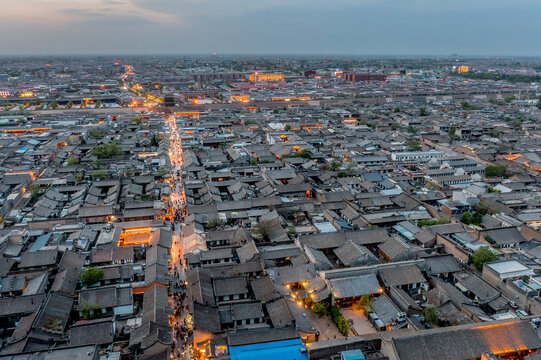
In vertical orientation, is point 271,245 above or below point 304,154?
below

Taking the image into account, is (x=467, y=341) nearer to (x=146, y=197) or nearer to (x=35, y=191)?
(x=146, y=197)

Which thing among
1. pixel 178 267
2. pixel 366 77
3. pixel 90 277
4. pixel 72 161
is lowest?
pixel 178 267

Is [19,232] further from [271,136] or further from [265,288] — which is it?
[271,136]

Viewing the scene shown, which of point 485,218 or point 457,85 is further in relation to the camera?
point 457,85

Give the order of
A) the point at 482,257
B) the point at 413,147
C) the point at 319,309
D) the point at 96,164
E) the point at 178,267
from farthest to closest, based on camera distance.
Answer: the point at 413,147
the point at 96,164
the point at 178,267
the point at 482,257
the point at 319,309

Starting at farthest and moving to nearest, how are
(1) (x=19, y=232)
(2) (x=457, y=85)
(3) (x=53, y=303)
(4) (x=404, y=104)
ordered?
(2) (x=457, y=85), (4) (x=404, y=104), (1) (x=19, y=232), (3) (x=53, y=303)

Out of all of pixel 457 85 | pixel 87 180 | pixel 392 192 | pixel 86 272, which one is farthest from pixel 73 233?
pixel 457 85

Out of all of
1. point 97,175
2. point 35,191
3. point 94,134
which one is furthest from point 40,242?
point 94,134

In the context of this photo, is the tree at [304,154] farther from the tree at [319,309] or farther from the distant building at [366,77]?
the distant building at [366,77]
